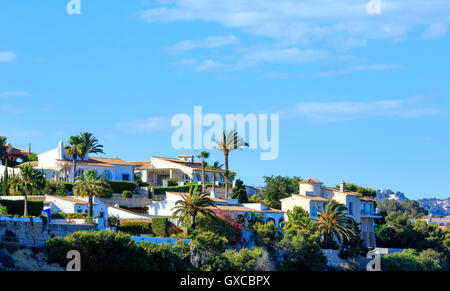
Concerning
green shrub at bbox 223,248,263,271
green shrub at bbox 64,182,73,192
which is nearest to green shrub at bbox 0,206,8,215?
green shrub at bbox 223,248,263,271

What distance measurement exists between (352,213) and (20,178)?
4119 cm

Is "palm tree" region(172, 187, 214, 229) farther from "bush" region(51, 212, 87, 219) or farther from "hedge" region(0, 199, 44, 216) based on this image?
"hedge" region(0, 199, 44, 216)

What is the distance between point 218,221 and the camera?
68.6 metres

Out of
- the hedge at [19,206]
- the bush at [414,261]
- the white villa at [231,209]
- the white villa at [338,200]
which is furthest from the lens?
the white villa at [338,200]

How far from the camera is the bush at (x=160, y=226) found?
67625mm

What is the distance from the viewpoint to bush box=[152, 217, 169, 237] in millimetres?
67625

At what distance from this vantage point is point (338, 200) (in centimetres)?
8856

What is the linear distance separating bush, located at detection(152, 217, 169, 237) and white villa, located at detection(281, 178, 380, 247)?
791 inches

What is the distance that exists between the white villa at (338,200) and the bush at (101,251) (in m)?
29.0

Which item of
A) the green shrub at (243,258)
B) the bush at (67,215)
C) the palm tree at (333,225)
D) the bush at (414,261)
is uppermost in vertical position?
the bush at (67,215)

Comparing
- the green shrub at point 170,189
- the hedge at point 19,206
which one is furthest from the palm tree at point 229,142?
the hedge at point 19,206

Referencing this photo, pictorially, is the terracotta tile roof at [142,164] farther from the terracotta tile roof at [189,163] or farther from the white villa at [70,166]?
the white villa at [70,166]

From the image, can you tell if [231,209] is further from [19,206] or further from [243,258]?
[19,206]
